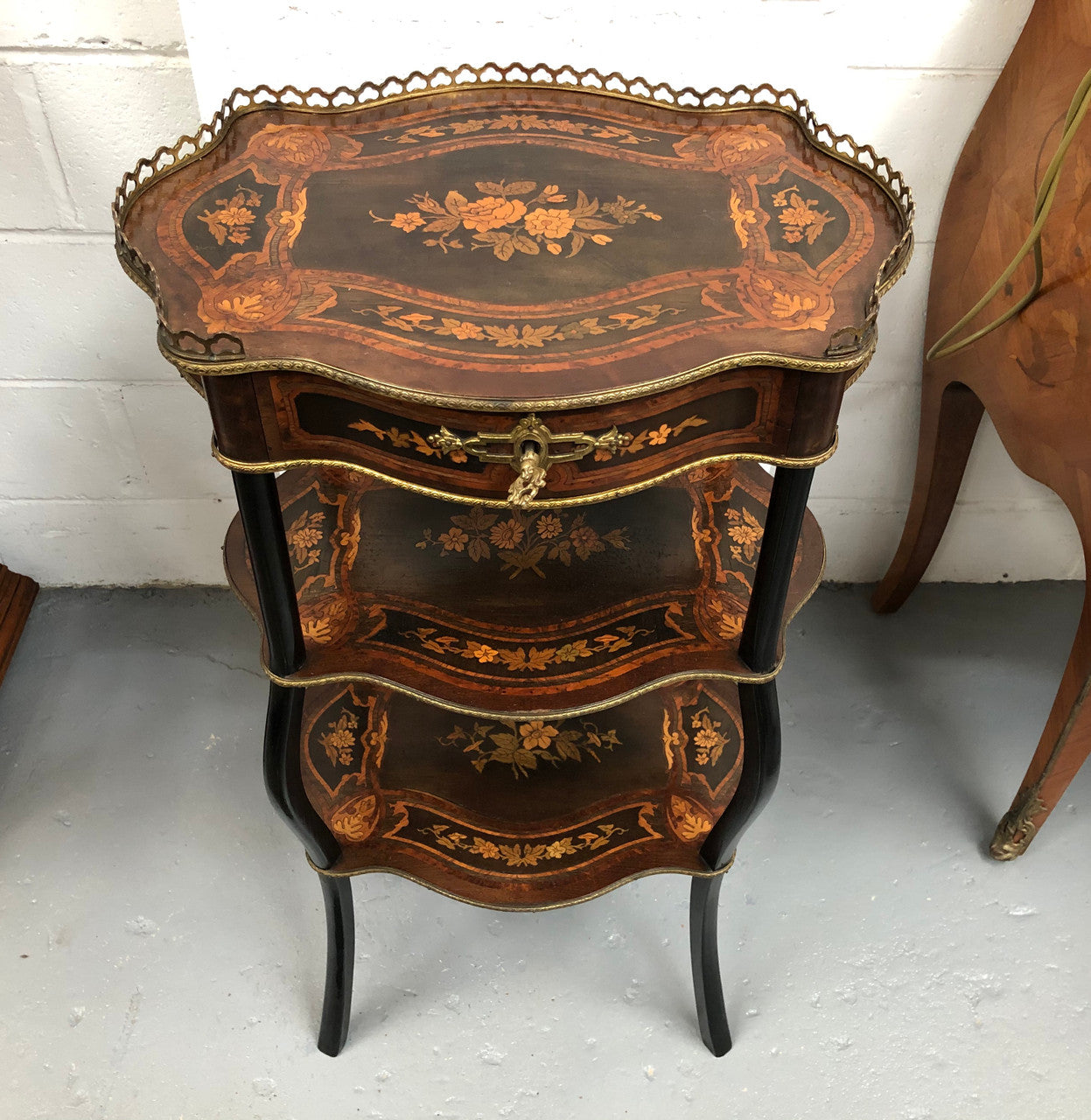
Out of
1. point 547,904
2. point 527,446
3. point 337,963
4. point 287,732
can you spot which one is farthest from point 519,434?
point 337,963

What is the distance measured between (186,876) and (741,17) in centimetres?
143

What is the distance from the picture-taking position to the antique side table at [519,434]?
86 cm

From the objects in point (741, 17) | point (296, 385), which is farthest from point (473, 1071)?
point (741, 17)

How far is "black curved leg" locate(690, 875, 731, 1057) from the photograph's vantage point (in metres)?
1.34

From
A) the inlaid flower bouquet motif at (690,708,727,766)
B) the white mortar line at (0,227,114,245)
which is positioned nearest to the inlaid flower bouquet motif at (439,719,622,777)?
the inlaid flower bouquet motif at (690,708,727,766)

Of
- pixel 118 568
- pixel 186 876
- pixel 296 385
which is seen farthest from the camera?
pixel 118 568

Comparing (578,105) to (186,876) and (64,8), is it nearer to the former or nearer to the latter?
(64,8)

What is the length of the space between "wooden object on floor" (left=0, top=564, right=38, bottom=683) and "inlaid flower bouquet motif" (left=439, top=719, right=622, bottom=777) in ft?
3.08

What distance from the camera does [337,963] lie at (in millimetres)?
1372

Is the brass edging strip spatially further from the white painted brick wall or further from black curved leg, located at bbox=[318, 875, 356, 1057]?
the white painted brick wall

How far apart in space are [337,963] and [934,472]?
3.89 feet

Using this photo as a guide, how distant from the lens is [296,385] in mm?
862

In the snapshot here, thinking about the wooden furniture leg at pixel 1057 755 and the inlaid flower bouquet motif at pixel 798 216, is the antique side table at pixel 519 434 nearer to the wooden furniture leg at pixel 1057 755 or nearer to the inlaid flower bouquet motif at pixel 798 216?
the inlaid flower bouquet motif at pixel 798 216

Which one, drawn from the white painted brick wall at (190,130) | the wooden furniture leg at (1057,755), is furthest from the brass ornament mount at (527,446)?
the wooden furniture leg at (1057,755)
